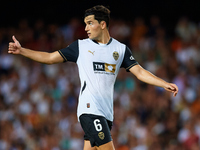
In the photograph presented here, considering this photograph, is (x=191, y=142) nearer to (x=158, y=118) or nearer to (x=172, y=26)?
(x=158, y=118)

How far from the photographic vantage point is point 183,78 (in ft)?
35.1

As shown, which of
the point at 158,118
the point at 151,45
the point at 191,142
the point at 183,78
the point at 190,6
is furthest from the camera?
the point at 190,6


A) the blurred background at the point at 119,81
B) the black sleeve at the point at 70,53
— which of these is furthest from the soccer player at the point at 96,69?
the blurred background at the point at 119,81

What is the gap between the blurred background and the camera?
9977 millimetres

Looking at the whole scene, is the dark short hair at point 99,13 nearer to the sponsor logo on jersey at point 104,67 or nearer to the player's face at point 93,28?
the player's face at point 93,28

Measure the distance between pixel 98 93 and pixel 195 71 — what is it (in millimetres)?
6514

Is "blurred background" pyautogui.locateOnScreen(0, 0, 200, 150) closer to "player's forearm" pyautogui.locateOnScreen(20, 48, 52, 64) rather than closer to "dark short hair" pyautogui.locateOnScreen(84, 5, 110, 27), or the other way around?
"dark short hair" pyautogui.locateOnScreen(84, 5, 110, 27)

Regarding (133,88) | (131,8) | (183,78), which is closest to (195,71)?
(183,78)

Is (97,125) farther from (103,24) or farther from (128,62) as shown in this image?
(103,24)

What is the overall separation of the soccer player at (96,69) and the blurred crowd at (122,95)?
4789 millimetres

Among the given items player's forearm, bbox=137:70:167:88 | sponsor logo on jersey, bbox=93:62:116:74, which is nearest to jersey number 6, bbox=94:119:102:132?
sponsor logo on jersey, bbox=93:62:116:74

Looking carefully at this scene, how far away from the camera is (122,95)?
11039mm

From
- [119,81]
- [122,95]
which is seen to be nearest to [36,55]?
[122,95]

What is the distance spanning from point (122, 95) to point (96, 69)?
20.3 ft
